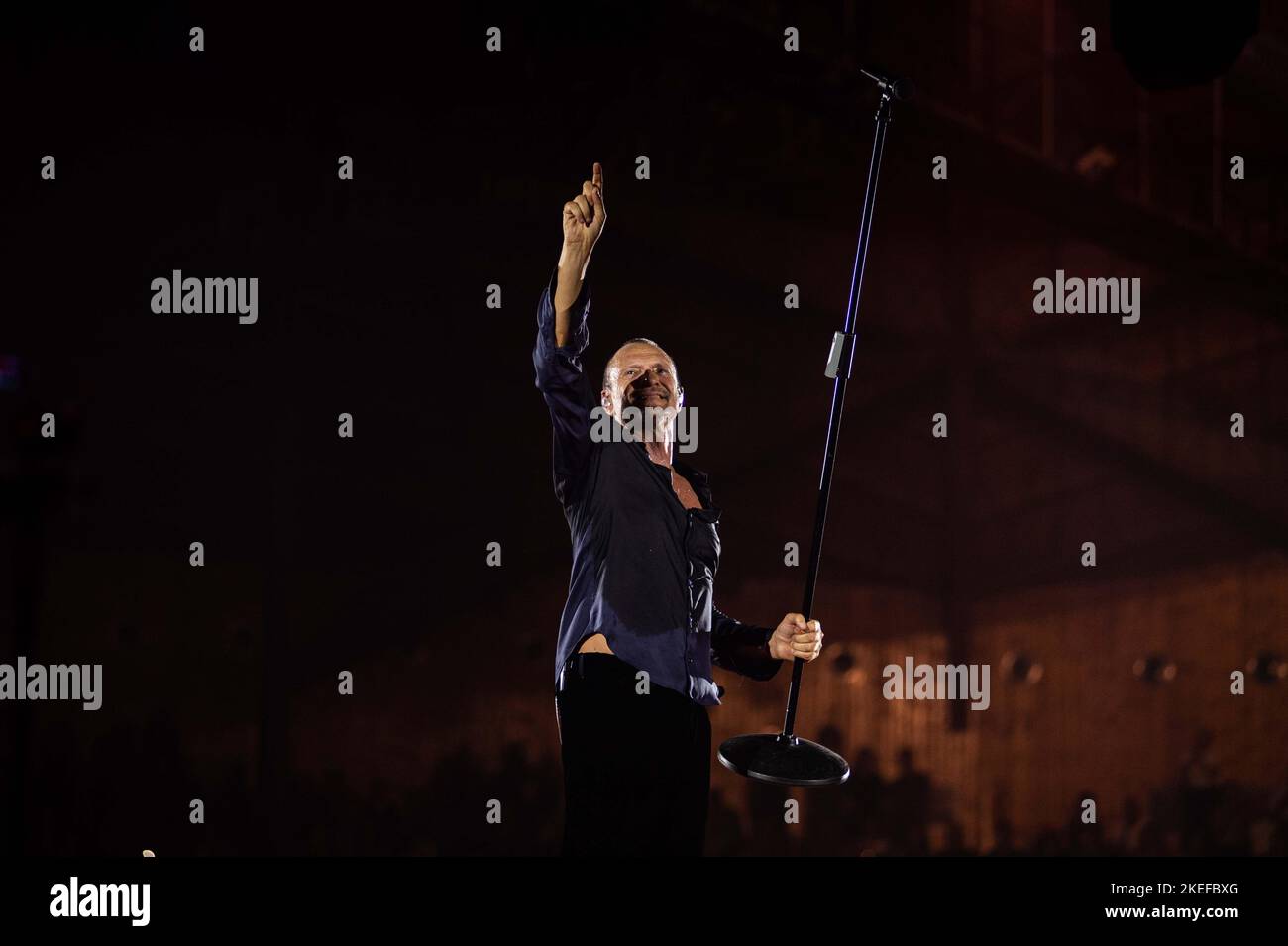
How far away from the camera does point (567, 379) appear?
2.70 metres

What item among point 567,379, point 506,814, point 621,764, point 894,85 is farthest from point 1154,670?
point 567,379

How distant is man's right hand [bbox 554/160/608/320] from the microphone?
773 mm

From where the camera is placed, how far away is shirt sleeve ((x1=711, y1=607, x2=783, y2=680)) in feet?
9.77

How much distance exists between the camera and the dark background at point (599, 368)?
4035 mm

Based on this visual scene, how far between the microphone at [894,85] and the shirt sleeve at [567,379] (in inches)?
35.2

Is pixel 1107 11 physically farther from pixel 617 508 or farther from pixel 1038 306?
pixel 617 508

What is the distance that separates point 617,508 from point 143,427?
6.60 feet

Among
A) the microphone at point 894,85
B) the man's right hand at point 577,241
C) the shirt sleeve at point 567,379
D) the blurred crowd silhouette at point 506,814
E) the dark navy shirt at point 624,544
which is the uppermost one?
the microphone at point 894,85

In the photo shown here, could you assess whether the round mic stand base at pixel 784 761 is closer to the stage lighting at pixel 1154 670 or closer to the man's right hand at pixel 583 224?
the man's right hand at pixel 583 224

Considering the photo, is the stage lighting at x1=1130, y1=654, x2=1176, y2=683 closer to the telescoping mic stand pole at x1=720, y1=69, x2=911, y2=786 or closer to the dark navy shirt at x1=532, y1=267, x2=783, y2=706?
the telescoping mic stand pole at x1=720, y1=69, x2=911, y2=786

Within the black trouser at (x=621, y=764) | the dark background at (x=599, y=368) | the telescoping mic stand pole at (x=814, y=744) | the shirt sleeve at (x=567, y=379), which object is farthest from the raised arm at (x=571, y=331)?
the dark background at (x=599, y=368)

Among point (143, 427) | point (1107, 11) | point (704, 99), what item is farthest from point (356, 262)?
point (1107, 11)
